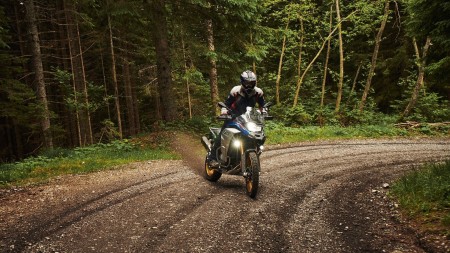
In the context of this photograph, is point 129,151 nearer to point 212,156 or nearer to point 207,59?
point 212,156

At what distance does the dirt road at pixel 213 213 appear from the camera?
443 centimetres

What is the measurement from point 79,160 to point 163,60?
5.69m

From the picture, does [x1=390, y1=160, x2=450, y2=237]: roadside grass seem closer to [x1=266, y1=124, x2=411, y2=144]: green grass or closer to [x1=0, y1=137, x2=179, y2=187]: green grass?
Answer: [x1=0, y1=137, x2=179, y2=187]: green grass

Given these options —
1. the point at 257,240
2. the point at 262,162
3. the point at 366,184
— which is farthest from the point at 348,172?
the point at 257,240

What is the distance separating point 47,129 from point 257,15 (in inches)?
442

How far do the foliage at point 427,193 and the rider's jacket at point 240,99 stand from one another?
3428 millimetres

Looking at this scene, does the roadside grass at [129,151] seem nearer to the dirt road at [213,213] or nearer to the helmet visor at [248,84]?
the dirt road at [213,213]

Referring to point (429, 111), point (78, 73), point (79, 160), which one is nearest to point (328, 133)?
point (429, 111)

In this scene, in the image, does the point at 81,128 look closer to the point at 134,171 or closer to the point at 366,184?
the point at 134,171

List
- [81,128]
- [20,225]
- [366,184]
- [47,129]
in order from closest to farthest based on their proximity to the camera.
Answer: [20,225], [366,184], [47,129], [81,128]

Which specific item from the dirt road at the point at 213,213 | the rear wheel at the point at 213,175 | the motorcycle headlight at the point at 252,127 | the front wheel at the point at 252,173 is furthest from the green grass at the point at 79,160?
the motorcycle headlight at the point at 252,127

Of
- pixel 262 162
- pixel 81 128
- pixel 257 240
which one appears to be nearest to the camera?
pixel 257 240

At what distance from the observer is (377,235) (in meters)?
4.52

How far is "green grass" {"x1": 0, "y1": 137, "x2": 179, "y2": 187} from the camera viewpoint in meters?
9.23
